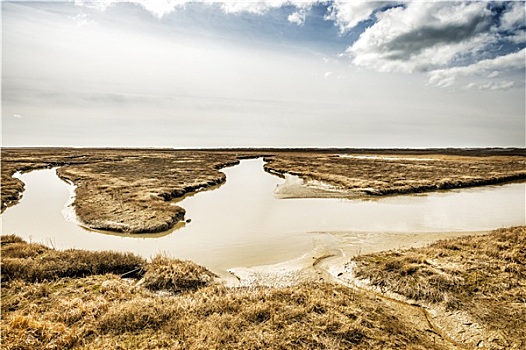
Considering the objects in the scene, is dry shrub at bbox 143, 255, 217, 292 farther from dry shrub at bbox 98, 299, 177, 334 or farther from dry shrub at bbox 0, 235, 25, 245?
dry shrub at bbox 0, 235, 25, 245

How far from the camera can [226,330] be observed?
760 centimetres

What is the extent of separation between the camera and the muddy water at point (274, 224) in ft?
53.6

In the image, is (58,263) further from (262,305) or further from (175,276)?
(262,305)

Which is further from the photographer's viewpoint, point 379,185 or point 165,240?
point 379,185

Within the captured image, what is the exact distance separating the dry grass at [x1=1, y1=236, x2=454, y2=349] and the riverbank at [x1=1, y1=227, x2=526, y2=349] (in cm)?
3

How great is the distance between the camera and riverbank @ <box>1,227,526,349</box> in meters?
7.39

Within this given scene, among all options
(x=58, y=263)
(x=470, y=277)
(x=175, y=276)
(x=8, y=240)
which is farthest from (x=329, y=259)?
(x=8, y=240)

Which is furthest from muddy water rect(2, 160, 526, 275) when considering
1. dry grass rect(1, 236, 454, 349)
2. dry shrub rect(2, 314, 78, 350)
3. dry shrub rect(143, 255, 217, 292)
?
dry shrub rect(2, 314, 78, 350)

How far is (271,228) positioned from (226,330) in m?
12.7

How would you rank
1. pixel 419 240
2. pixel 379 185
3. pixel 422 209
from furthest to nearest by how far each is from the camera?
pixel 379 185 → pixel 422 209 → pixel 419 240

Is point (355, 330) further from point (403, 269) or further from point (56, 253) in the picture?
point (56, 253)

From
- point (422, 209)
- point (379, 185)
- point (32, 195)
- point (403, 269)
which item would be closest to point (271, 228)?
point (403, 269)

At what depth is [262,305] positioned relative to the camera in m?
8.71

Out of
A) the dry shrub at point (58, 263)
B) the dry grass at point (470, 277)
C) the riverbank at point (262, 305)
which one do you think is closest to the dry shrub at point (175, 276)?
the riverbank at point (262, 305)
